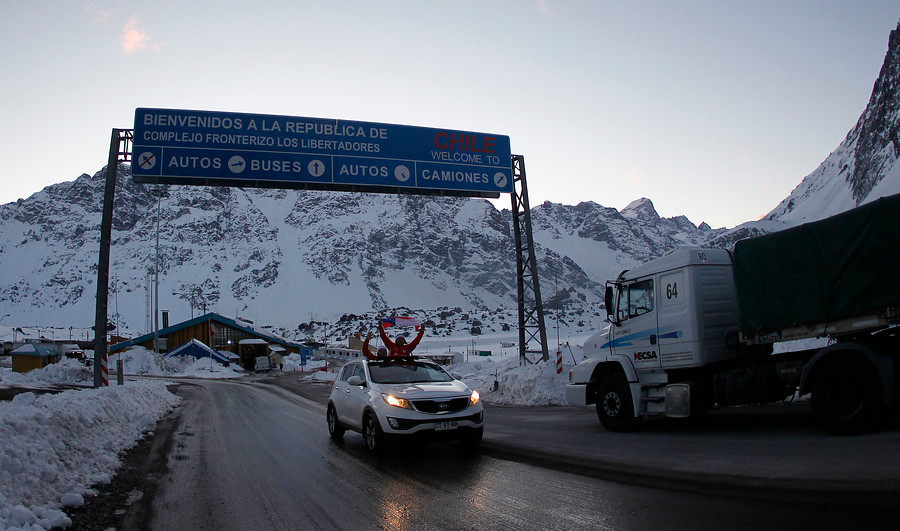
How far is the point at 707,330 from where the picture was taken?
32.9ft

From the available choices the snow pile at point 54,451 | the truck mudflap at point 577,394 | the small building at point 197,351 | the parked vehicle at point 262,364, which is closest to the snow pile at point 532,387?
the truck mudflap at point 577,394

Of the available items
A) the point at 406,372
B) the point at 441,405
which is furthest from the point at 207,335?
the point at 441,405

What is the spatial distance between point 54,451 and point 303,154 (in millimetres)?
12135

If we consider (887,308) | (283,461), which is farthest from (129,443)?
(887,308)

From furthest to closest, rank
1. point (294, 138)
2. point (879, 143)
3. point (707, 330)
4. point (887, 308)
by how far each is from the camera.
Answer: point (879, 143), point (294, 138), point (707, 330), point (887, 308)

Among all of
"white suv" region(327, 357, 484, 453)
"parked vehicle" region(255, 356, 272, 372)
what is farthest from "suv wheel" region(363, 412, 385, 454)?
"parked vehicle" region(255, 356, 272, 372)

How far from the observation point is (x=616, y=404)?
35.6ft

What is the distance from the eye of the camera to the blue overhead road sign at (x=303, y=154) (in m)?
17.5

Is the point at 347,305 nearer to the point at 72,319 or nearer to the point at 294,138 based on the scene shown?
the point at 72,319

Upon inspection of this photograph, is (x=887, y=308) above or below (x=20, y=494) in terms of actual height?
above

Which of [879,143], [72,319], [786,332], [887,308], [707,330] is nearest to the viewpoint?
[887,308]

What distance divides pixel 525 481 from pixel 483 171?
14107mm

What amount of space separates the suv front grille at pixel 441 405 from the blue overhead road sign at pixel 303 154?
419 inches

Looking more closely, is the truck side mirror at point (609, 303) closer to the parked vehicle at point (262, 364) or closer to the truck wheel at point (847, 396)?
the truck wheel at point (847, 396)
